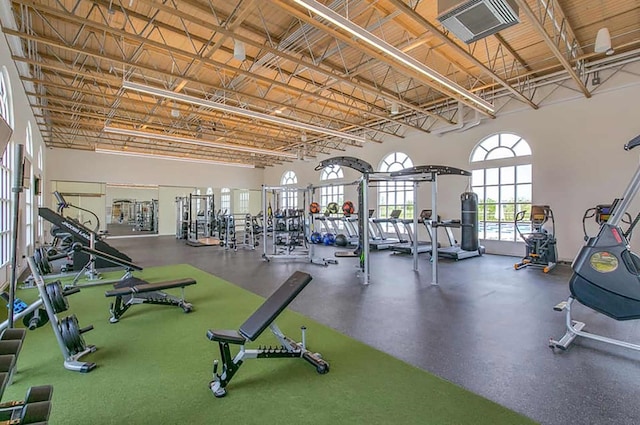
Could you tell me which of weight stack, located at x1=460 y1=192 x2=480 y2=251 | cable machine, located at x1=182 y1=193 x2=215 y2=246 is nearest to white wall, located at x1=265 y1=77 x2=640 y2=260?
weight stack, located at x1=460 y1=192 x2=480 y2=251

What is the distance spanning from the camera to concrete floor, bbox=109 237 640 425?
7.16 feet

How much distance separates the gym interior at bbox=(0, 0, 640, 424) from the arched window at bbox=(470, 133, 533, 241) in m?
0.06

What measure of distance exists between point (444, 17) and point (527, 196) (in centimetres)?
644

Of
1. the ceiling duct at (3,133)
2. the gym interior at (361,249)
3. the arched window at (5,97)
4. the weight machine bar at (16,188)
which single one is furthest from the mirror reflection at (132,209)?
the ceiling duct at (3,133)

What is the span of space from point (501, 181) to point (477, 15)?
635cm

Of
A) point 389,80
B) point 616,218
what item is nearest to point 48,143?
point 389,80

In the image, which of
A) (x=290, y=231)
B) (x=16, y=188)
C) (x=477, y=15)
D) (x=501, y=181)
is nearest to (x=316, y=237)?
(x=290, y=231)

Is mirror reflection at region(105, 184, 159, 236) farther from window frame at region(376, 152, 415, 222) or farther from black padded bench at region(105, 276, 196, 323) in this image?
black padded bench at region(105, 276, 196, 323)

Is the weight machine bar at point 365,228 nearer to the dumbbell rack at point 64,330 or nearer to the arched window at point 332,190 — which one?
the dumbbell rack at point 64,330

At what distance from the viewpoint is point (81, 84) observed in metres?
7.98

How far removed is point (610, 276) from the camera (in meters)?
2.87

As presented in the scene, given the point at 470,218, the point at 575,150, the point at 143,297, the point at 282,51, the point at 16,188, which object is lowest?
the point at 143,297

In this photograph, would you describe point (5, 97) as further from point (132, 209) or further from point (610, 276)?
point (132, 209)

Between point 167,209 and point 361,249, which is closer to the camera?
point 361,249
